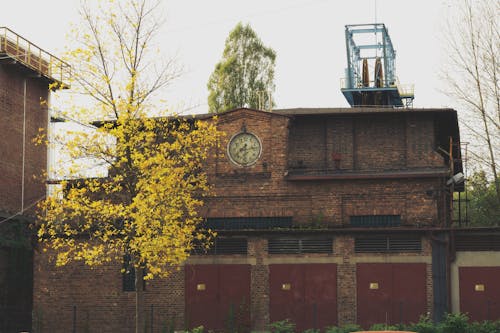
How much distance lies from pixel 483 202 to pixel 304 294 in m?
27.3

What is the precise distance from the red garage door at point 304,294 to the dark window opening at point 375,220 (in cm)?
278

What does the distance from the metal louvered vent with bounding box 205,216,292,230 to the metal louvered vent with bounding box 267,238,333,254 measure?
1726 millimetres

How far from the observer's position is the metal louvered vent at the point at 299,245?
3175cm

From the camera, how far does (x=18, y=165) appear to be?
42.2 meters

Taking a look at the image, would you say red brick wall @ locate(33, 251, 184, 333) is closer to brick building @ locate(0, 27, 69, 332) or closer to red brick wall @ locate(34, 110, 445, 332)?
red brick wall @ locate(34, 110, 445, 332)

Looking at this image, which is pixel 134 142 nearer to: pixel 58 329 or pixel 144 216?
pixel 144 216

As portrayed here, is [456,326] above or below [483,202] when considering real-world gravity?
below

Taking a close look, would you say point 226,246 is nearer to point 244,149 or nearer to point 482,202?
point 244,149

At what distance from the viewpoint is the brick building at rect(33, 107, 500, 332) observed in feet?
101

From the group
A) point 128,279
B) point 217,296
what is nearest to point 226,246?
→ point 217,296

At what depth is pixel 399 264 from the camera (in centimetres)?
3095

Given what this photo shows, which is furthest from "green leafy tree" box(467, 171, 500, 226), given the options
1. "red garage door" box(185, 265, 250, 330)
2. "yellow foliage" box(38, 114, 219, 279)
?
"yellow foliage" box(38, 114, 219, 279)

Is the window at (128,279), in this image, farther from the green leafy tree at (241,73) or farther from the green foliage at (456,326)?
the green leafy tree at (241,73)

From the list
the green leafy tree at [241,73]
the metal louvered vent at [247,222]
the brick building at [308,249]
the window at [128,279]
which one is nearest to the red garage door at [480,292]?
the brick building at [308,249]
